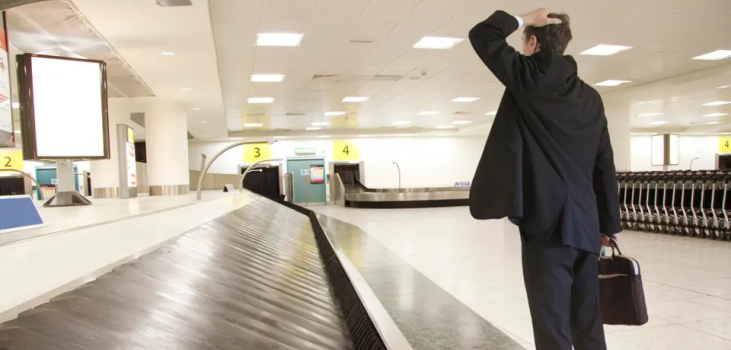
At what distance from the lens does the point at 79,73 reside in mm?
5043

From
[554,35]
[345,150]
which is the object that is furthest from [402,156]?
[554,35]

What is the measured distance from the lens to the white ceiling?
6.75 metres

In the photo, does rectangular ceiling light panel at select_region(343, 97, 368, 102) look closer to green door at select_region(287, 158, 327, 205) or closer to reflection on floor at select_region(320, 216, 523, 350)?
reflection on floor at select_region(320, 216, 523, 350)

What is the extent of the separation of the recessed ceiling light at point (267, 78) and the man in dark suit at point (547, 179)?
995cm

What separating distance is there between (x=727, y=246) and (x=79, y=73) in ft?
31.0

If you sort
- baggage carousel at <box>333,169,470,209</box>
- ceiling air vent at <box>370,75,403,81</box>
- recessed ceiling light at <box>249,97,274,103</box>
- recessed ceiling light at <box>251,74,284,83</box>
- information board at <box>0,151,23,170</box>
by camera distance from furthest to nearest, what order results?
information board at <box>0,151,23,170</box> → baggage carousel at <box>333,169,470,209</box> → recessed ceiling light at <box>249,97,274,103</box> → ceiling air vent at <box>370,75,403,81</box> → recessed ceiling light at <box>251,74,284,83</box>

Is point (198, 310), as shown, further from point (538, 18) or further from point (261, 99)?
point (261, 99)

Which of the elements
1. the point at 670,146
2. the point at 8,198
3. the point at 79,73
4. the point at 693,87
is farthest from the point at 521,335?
the point at 670,146

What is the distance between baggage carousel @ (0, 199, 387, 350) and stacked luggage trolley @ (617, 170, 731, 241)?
28.3 feet

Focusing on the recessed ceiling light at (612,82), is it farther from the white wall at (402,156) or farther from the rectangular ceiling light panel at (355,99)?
the white wall at (402,156)

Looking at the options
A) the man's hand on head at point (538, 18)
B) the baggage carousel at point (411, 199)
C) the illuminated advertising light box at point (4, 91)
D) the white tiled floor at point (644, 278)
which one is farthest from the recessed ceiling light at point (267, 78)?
the man's hand on head at point (538, 18)

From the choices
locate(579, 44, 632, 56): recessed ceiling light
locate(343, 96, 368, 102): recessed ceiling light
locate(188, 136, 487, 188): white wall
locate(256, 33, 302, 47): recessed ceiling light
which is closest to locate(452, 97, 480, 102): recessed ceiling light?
locate(343, 96, 368, 102): recessed ceiling light

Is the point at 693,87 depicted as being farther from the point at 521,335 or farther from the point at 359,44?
the point at 521,335

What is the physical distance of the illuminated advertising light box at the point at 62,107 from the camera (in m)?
4.57
